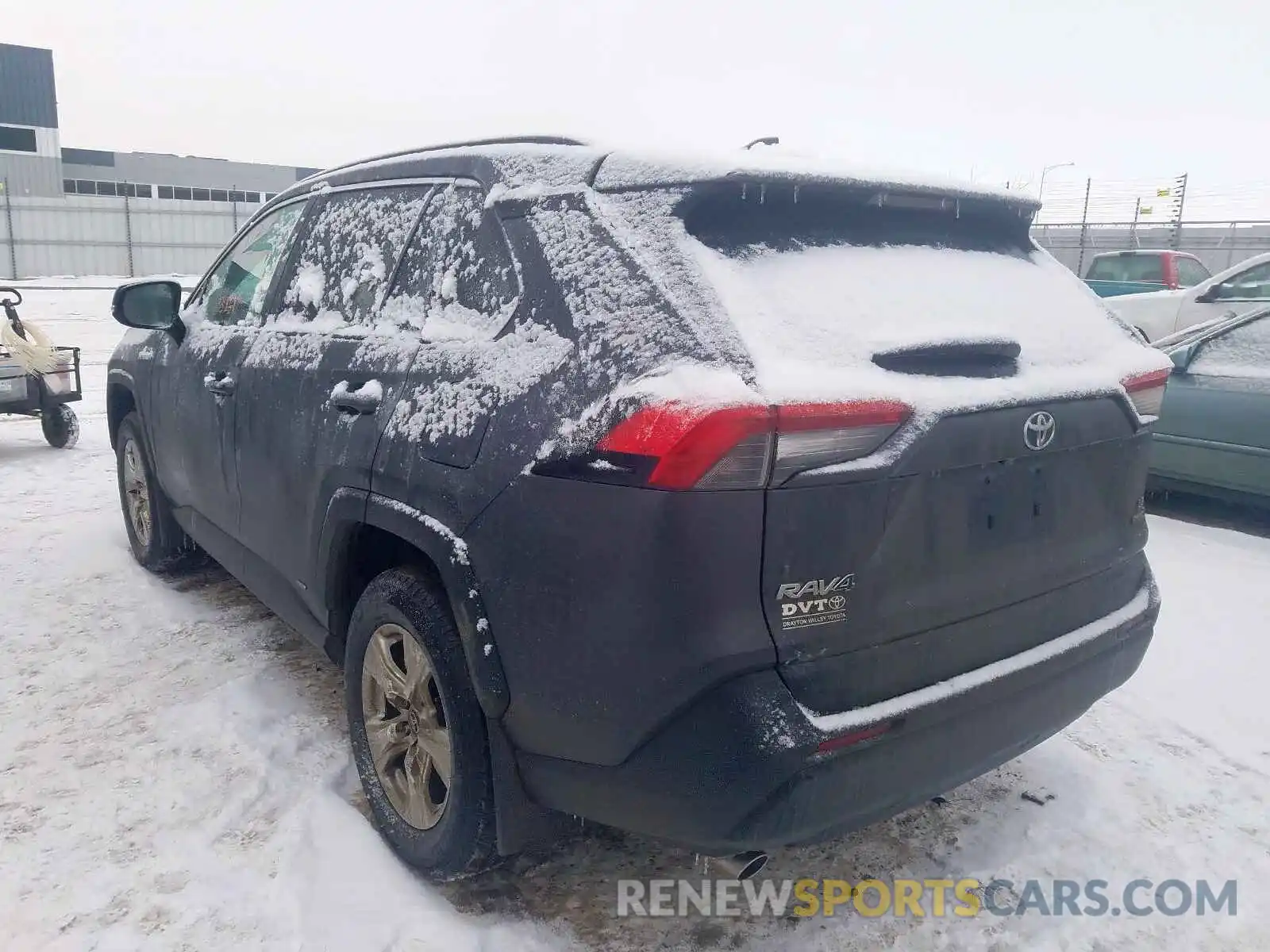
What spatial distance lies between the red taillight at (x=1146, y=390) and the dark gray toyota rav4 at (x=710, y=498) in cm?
1

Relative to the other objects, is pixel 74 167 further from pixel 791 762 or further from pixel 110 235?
pixel 791 762

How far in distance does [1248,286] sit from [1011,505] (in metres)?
8.52

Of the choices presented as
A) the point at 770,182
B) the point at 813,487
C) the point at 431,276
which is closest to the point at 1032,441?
the point at 813,487

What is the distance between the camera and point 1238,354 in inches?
230

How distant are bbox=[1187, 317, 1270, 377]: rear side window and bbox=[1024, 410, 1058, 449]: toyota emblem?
449 centimetres

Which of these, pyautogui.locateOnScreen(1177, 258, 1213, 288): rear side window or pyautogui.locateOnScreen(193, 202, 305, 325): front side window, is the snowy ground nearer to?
pyautogui.locateOnScreen(193, 202, 305, 325): front side window

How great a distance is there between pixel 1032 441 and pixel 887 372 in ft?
1.39

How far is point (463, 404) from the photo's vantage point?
215cm

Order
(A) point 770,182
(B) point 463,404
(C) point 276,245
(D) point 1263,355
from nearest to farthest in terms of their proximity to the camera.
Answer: (A) point 770,182
(B) point 463,404
(C) point 276,245
(D) point 1263,355

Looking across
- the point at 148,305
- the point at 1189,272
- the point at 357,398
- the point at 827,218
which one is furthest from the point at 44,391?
the point at 1189,272

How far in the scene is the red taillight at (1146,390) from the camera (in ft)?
7.80

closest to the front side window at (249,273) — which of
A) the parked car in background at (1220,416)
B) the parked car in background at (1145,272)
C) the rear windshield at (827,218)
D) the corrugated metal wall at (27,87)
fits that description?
the rear windshield at (827,218)

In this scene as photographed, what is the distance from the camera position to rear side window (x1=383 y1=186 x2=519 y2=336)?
2.23 meters

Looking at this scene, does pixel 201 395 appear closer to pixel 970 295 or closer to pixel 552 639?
pixel 552 639
